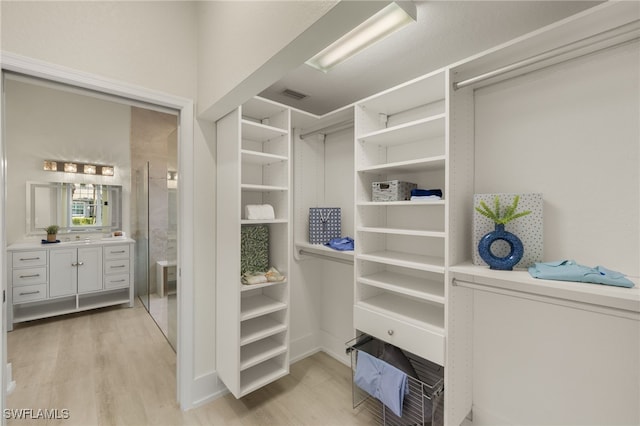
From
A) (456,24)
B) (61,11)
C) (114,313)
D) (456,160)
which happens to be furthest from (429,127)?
(114,313)

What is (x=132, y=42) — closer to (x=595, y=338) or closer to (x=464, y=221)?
(x=464, y=221)

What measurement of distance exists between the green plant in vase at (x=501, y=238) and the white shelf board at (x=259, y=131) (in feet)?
4.79

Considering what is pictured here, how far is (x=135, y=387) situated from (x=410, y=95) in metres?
3.04

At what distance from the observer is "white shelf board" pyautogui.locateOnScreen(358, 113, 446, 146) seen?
4.99 feet

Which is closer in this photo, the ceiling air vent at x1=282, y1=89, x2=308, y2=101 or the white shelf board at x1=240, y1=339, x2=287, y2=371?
the white shelf board at x1=240, y1=339, x2=287, y2=371

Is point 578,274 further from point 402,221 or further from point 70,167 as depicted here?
point 70,167

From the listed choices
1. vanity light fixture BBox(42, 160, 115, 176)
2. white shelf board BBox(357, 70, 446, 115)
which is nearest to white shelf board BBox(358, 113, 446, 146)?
white shelf board BBox(357, 70, 446, 115)

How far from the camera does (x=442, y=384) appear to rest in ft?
5.11

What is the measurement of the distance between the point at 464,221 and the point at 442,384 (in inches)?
38.1

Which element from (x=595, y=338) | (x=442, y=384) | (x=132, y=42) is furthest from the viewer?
(x=132, y=42)

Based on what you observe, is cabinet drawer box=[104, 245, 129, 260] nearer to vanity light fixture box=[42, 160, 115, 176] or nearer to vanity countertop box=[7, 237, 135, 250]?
vanity countertop box=[7, 237, 135, 250]

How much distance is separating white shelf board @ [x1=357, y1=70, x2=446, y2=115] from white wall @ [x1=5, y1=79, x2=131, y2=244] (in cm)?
399

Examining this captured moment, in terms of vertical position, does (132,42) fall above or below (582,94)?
above

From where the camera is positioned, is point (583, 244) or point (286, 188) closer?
point (583, 244)
